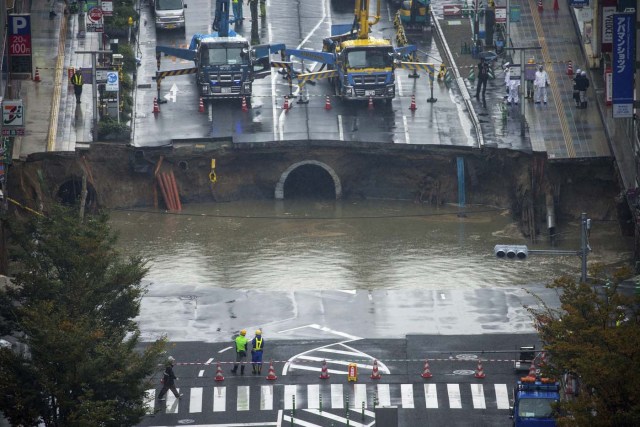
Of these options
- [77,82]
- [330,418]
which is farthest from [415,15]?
[330,418]

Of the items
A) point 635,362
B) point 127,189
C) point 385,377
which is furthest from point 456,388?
point 127,189

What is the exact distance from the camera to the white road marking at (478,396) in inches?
2000

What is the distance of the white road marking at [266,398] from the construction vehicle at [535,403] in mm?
8156

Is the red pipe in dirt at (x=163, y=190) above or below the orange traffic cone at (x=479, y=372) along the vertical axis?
A: above

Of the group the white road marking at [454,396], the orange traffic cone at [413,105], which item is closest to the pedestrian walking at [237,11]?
the orange traffic cone at [413,105]

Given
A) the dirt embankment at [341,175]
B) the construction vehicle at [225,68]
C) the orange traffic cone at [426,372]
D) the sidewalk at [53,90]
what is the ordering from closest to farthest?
the orange traffic cone at [426,372] → the dirt embankment at [341,175] → the sidewalk at [53,90] → the construction vehicle at [225,68]

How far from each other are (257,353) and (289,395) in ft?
6.86

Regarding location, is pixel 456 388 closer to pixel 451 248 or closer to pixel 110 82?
pixel 451 248

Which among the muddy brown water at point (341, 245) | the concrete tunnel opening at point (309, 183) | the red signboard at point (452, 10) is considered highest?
the red signboard at point (452, 10)

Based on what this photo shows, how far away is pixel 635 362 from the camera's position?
3950 cm

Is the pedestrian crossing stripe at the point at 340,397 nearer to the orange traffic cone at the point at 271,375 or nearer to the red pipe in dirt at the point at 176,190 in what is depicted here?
the orange traffic cone at the point at 271,375

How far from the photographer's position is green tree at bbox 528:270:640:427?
129ft

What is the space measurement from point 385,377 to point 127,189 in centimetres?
2649

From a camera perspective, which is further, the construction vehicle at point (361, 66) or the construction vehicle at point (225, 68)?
the construction vehicle at point (225, 68)
